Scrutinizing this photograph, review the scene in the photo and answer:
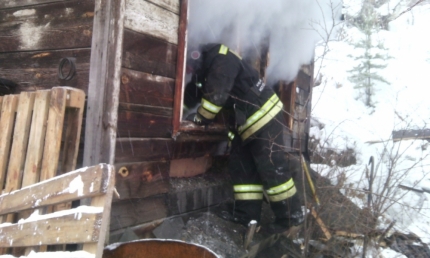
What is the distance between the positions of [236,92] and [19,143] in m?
1.99

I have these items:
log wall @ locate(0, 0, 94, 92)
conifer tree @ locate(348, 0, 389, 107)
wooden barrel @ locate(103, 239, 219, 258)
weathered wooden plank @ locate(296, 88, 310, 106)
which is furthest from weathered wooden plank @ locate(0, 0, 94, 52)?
conifer tree @ locate(348, 0, 389, 107)

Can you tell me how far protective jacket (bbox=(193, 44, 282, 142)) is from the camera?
330 centimetres

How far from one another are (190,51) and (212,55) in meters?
0.67

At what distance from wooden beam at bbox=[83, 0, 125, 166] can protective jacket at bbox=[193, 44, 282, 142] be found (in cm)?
105

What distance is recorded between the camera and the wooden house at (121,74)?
96.3 inches

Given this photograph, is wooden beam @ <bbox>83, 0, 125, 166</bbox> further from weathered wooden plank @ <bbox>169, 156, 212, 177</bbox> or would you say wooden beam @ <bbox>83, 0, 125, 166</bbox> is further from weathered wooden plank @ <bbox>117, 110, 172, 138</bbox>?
weathered wooden plank @ <bbox>169, 156, 212, 177</bbox>

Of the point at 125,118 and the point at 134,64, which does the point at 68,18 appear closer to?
the point at 134,64

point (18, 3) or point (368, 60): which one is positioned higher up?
point (368, 60)

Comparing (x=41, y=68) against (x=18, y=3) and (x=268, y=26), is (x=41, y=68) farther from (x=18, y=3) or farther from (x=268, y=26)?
(x=268, y=26)

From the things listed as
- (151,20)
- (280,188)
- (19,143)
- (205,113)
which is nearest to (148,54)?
(151,20)

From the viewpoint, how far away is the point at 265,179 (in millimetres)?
3475

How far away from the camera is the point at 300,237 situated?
4059mm

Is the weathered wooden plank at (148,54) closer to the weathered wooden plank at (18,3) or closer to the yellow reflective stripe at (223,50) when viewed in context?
the yellow reflective stripe at (223,50)

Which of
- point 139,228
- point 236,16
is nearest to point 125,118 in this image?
point 139,228
